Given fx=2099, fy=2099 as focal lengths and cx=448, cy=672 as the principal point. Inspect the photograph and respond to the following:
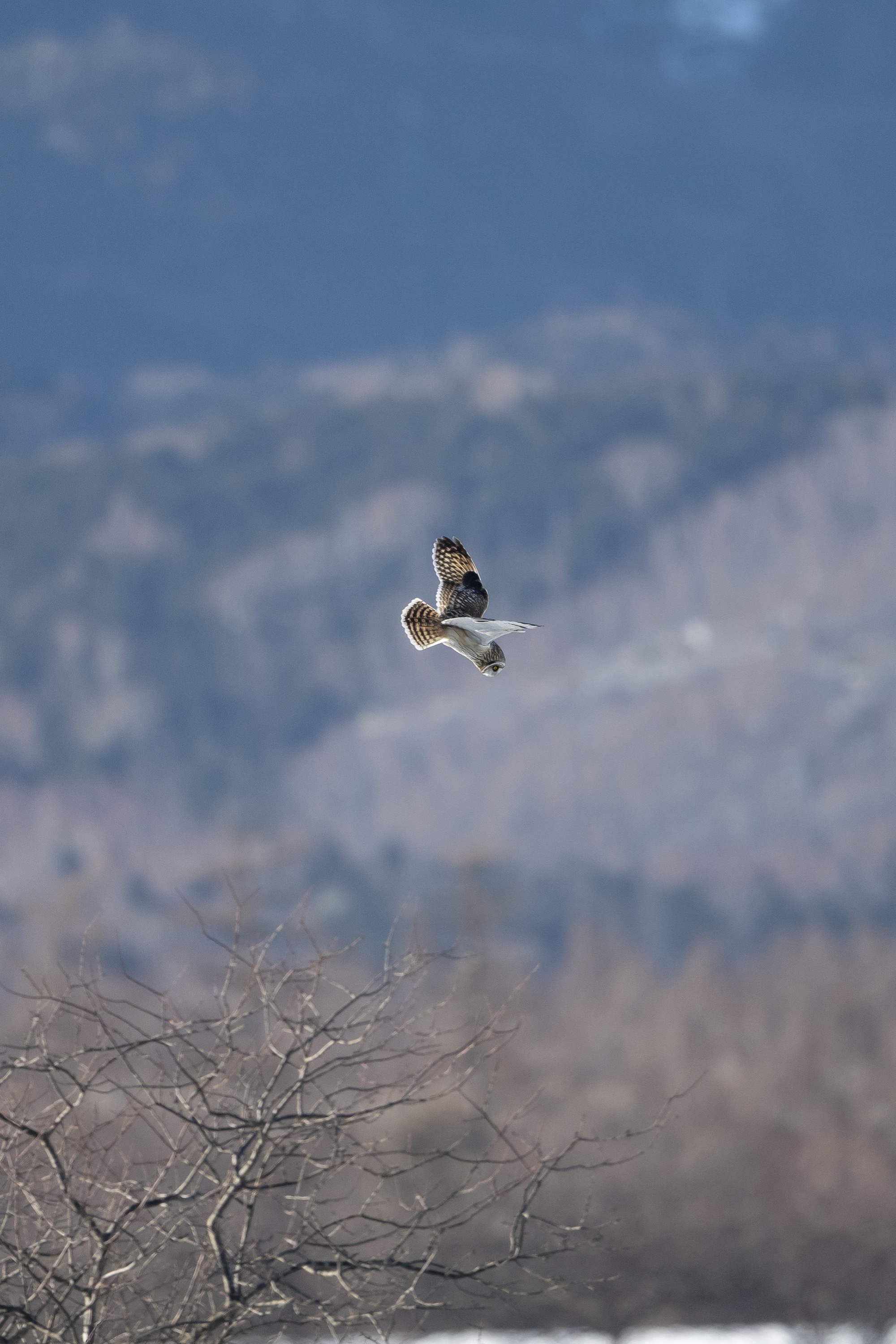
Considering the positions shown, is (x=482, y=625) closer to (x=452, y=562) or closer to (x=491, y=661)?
(x=491, y=661)

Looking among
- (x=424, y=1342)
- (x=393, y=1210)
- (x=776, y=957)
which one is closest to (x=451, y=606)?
(x=424, y=1342)

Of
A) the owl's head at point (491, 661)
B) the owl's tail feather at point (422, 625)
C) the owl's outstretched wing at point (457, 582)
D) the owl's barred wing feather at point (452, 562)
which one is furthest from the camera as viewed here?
the owl's barred wing feather at point (452, 562)

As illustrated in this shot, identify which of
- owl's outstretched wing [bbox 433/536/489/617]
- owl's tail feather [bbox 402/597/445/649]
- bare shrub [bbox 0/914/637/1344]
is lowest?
bare shrub [bbox 0/914/637/1344]

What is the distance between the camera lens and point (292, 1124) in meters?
13.3

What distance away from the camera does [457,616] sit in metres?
11.3

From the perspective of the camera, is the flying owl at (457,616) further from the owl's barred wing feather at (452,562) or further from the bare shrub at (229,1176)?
the bare shrub at (229,1176)

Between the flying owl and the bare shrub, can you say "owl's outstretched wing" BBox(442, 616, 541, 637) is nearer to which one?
the flying owl

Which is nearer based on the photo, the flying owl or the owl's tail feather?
the flying owl

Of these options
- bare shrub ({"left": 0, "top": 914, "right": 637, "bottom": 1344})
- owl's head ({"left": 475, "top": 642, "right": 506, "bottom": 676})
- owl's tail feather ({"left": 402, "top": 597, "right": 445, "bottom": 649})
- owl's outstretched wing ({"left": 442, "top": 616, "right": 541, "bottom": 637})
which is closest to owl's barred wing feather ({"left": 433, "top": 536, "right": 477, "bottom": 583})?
owl's tail feather ({"left": 402, "top": 597, "right": 445, "bottom": 649})

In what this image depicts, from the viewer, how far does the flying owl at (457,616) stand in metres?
11.1

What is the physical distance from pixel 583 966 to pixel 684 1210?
75010 mm

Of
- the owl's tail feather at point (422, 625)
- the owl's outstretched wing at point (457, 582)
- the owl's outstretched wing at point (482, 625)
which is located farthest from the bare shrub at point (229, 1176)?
the owl's outstretched wing at point (482, 625)

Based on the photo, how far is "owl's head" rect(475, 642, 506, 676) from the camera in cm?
1102

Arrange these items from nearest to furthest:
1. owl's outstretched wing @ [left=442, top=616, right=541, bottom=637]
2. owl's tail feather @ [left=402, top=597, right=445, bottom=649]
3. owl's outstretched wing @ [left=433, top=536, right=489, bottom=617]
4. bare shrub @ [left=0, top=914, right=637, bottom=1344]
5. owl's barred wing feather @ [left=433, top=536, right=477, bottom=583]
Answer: owl's outstretched wing @ [left=442, top=616, right=541, bottom=637] → owl's tail feather @ [left=402, top=597, right=445, bottom=649] → owl's outstretched wing @ [left=433, top=536, right=489, bottom=617] → owl's barred wing feather @ [left=433, top=536, right=477, bottom=583] → bare shrub @ [left=0, top=914, right=637, bottom=1344]
